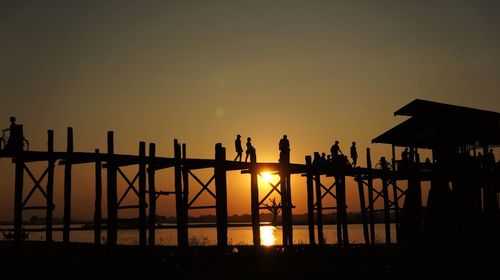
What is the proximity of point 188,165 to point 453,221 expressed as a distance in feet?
42.8

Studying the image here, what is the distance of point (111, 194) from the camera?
2241cm

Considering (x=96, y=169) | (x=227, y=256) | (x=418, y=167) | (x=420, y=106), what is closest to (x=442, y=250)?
(x=418, y=167)

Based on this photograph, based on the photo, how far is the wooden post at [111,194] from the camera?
2200 centimetres

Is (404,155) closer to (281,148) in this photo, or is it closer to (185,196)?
(281,148)

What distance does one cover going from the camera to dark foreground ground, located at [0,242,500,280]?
17.7 metres

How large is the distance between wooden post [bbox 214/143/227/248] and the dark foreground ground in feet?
2.52

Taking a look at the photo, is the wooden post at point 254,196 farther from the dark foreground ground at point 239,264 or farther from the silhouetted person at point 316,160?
the silhouetted person at point 316,160

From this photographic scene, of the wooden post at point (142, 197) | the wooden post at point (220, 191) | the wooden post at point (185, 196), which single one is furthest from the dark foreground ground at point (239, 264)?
the wooden post at point (185, 196)

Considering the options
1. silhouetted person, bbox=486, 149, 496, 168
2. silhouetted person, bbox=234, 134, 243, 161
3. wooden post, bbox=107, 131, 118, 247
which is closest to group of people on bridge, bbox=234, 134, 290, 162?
silhouetted person, bbox=234, 134, 243, 161

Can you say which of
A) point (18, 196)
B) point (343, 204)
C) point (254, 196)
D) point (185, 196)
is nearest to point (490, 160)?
point (343, 204)

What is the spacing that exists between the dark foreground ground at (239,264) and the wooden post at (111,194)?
26.8 inches

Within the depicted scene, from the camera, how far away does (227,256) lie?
70.7 ft

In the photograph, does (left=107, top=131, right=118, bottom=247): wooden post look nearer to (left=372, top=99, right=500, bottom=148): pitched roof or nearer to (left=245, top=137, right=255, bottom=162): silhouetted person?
(left=245, top=137, right=255, bottom=162): silhouetted person

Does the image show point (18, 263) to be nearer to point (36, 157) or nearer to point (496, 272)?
point (36, 157)
